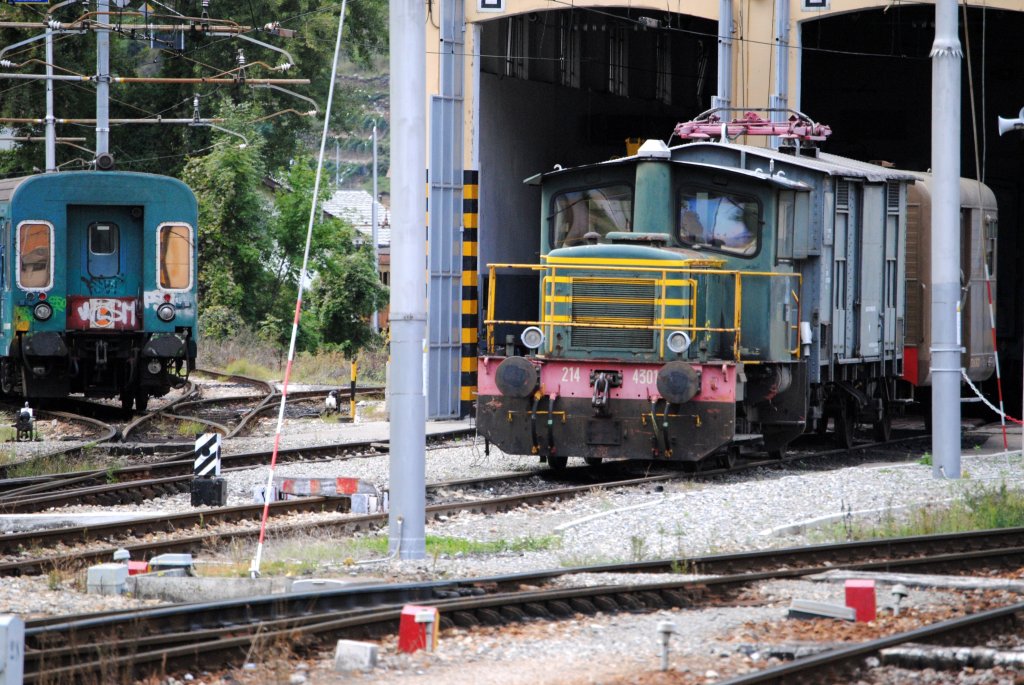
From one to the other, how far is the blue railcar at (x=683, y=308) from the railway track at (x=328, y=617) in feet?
14.9

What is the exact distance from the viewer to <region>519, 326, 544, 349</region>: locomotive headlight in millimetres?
14969

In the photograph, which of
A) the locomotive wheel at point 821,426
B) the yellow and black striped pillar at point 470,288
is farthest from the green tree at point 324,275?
the locomotive wheel at point 821,426

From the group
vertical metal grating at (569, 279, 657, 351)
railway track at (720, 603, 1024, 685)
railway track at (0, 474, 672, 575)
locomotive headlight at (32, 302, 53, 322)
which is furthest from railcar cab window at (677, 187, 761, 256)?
locomotive headlight at (32, 302, 53, 322)

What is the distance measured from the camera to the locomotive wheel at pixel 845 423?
746 inches

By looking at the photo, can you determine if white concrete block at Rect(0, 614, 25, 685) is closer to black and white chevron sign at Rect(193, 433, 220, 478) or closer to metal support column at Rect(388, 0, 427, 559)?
metal support column at Rect(388, 0, 427, 559)

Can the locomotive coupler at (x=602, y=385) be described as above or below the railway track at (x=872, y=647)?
above

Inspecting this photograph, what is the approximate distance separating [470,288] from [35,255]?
645 cm

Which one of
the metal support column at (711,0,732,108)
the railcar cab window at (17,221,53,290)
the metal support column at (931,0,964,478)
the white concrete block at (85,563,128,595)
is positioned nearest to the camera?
the white concrete block at (85,563,128,595)

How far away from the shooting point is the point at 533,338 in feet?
49.2

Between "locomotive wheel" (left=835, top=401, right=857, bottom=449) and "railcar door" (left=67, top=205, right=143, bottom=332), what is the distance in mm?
10483

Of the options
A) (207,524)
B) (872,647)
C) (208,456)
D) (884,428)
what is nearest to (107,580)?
(207,524)

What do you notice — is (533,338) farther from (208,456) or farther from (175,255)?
(175,255)

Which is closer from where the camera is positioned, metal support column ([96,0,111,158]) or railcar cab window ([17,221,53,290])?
railcar cab window ([17,221,53,290])

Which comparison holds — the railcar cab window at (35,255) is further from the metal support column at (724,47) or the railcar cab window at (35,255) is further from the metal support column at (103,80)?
the metal support column at (724,47)
